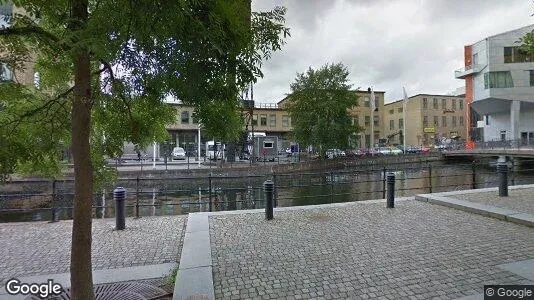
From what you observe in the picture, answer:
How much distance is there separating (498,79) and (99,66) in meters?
54.6

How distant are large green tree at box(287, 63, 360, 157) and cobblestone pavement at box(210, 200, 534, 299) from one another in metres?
32.5

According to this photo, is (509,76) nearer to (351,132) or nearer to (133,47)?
(351,132)

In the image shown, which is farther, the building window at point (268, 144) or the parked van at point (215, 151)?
the building window at point (268, 144)

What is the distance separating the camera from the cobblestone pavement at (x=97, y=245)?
5.46 metres

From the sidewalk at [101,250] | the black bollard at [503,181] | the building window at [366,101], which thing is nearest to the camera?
the sidewalk at [101,250]

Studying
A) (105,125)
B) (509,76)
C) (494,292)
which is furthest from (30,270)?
(509,76)

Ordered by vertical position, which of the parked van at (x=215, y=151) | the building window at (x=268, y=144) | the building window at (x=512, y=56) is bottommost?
the parked van at (x=215, y=151)

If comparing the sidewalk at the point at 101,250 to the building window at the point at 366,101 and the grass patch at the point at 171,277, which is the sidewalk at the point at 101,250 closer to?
the grass patch at the point at 171,277

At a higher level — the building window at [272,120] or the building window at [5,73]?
the building window at [272,120]

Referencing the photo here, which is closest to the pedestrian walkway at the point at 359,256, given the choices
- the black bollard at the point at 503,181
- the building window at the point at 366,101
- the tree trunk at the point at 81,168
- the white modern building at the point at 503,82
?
the tree trunk at the point at 81,168

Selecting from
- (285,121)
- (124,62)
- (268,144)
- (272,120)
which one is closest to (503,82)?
(268,144)

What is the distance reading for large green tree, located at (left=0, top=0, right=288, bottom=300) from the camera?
8.42ft

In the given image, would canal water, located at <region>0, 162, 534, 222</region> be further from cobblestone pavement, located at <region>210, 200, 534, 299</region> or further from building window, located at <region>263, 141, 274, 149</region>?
building window, located at <region>263, 141, 274, 149</region>

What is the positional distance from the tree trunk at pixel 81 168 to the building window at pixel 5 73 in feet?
2.22
